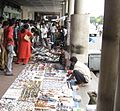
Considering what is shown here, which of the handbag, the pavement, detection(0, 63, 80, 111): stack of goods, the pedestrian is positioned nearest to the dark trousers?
detection(0, 63, 80, 111): stack of goods

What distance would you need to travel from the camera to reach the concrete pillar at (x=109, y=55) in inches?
207

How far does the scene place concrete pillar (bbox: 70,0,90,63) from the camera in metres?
14.2

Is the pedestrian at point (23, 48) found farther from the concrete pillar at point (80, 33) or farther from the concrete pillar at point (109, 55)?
the concrete pillar at point (109, 55)

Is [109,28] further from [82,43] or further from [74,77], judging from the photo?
[82,43]

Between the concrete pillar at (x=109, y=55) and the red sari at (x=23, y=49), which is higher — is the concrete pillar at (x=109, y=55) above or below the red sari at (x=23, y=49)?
above

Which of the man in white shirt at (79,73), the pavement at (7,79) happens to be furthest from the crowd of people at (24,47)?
the pavement at (7,79)

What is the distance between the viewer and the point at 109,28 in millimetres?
5320

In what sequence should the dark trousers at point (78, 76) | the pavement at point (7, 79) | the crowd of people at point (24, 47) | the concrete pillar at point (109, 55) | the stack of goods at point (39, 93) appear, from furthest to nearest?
the crowd of people at point (24, 47) < the dark trousers at point (78, 76) < the pavement at point (7, 79) < the stack of goods at point (39, 93) < the concrete pillar at point (109, 55)

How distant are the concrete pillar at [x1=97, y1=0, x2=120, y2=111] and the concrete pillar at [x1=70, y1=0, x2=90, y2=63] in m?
8.65

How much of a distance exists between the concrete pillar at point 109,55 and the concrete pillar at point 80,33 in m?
8.65

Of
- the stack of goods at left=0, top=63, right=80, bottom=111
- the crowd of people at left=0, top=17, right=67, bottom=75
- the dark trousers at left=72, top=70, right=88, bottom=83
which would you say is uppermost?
the crowd of people at left=0, top=17, right=67, bottom=75

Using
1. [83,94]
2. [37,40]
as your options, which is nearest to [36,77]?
[83,94]

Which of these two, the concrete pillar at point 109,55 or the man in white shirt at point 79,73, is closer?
the concrete pillar at point 109,55

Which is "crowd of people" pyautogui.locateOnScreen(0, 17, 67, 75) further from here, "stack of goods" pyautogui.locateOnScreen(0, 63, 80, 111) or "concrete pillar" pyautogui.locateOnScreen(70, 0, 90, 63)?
"concrete pillar" pyautogui.locateOnScreen(70, 0, 90, 63)
